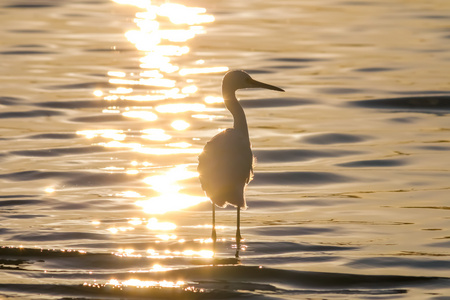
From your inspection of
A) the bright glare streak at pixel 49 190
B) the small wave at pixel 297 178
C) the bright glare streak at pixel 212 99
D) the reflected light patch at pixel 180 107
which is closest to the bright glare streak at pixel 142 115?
the reflected light patch at pixel 180 107

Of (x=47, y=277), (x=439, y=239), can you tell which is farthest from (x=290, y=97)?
(x=47, y=277)

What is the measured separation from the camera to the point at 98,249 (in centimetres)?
1246

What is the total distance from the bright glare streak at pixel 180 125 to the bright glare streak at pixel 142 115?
55 cm

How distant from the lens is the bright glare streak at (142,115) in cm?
2020

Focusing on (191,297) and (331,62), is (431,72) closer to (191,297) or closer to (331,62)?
(331,62)

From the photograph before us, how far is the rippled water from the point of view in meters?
11.6

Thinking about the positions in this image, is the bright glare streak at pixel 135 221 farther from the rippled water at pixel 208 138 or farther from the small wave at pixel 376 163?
the small wave at pixel 376 163

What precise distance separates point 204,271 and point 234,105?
3112mm

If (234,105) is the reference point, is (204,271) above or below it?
below

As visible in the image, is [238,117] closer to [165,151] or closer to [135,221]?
[135,221]

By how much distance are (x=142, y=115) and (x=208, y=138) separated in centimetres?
248

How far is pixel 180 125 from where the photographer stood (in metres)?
19.6

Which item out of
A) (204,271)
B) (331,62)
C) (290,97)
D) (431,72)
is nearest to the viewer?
(204,271)

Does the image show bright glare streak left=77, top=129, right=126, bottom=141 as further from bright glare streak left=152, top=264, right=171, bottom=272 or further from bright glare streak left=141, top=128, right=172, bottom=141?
bright glare streak left=152, top=264, right=171, bottom=272
